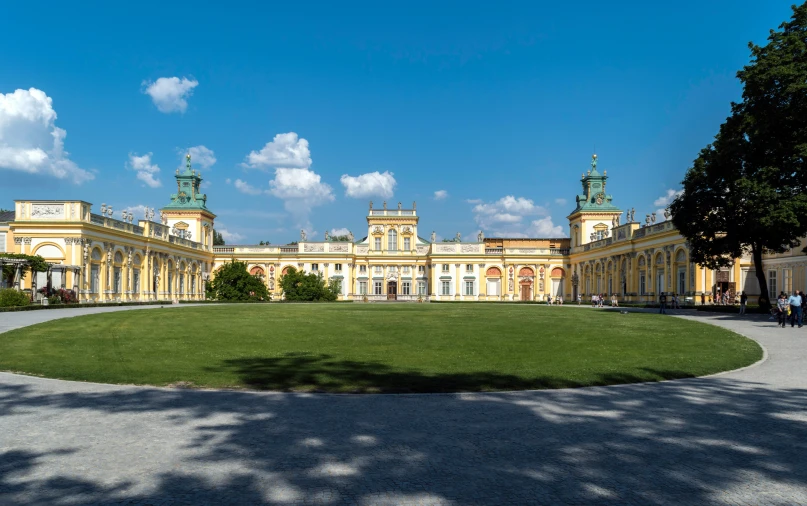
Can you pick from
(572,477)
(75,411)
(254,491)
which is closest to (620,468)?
(572,477)

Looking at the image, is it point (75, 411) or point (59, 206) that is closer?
point (75, 411)

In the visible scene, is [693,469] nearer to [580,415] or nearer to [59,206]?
[580,415]

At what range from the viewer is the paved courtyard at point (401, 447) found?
5.27 meters

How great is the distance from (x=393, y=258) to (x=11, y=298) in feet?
Result: 180

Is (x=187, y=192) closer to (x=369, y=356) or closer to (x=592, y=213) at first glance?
(x=592, y=213)

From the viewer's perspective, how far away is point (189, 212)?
267ft

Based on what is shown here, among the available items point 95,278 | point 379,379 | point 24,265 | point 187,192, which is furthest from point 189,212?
point 379,379

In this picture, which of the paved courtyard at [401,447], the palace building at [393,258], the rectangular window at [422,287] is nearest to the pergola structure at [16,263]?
the palace building at [393,258]

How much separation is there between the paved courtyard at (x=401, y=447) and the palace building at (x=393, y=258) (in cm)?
4411

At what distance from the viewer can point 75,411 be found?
8273 millimetres

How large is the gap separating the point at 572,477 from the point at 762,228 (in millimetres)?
28350

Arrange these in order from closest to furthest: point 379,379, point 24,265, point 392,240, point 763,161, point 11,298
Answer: point 379,379 → point 763,161 → point 11,298 → point 24,265 → point 392,240

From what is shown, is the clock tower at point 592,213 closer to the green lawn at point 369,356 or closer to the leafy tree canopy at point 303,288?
the leafy tree canopy at point 303,288

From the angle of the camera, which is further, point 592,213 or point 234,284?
→ point 592,213
